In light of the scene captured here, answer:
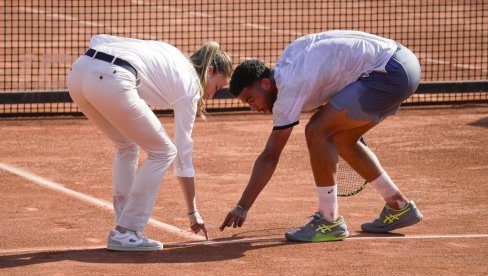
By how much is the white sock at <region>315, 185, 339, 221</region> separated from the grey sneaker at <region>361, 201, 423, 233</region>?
1.39 feet

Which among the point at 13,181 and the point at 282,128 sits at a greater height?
the point at 282,128

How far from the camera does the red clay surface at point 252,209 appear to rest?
7453 mm

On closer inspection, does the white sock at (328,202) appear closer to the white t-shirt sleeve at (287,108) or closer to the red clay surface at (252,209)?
the red clay surface at (252,209)

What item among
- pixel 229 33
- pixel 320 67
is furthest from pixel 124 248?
pixel 229 33

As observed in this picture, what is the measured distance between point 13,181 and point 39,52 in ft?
26.3

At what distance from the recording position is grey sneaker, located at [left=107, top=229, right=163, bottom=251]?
7.64m

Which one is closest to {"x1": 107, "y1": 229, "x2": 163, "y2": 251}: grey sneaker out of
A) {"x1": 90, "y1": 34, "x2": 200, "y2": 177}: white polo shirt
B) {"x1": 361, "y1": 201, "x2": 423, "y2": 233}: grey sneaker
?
{"x1": 90, "y1": 34, "x2": 200, "y2": 177}: white polo shirt

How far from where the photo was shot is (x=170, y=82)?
741cm

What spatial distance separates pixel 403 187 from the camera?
395 inches

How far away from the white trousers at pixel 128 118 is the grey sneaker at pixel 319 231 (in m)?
1.13

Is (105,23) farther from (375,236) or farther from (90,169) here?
(375,236)

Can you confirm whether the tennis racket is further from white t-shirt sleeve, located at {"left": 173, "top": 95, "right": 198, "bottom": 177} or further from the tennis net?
the tennis net

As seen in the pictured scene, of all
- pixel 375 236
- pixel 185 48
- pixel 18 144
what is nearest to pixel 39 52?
pixel 185 48

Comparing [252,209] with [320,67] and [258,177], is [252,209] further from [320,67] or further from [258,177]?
[320,67]
